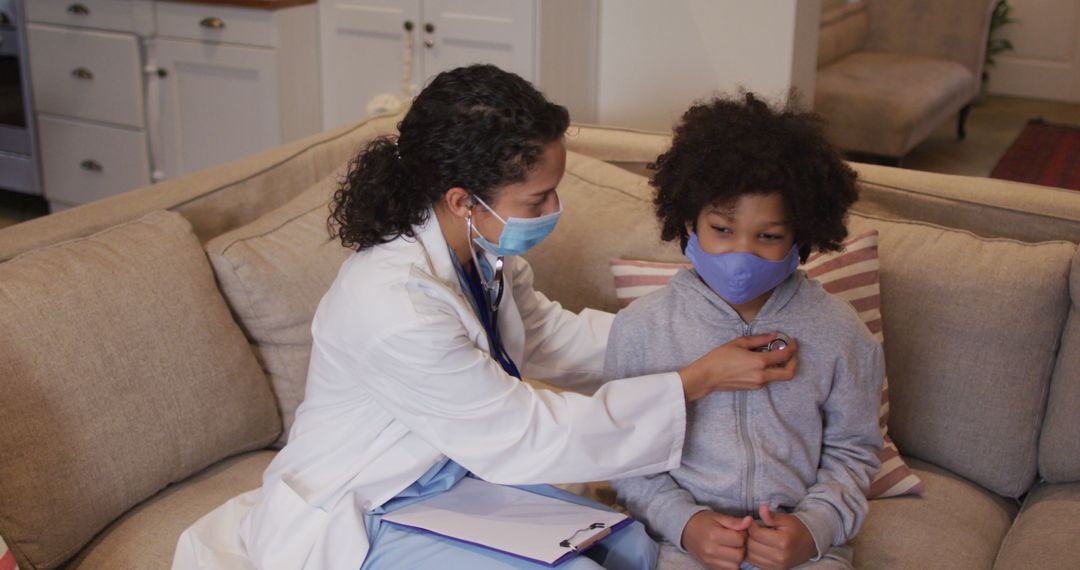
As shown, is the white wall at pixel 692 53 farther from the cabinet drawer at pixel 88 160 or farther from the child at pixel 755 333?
the cabinet drawer at pixel 88 160

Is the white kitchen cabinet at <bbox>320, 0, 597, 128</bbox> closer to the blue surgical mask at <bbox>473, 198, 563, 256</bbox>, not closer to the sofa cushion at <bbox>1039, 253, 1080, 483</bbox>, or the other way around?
the blue surgical mask at <bbox>473, 198, 563, 256</bbox>

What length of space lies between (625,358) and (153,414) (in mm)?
718

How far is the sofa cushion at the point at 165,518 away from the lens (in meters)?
1.61

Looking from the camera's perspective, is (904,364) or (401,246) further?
(904,364)

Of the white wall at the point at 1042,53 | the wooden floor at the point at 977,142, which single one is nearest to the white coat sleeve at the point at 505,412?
the wooden floor at the point at 977,142

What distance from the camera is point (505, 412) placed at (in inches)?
56.5

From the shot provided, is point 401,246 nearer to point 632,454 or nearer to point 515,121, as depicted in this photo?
point 515,121

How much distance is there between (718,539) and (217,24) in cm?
285

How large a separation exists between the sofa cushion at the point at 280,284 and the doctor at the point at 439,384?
365 millimetres

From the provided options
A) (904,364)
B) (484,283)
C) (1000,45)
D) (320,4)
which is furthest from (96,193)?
(1000,45)

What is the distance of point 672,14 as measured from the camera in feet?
10.6

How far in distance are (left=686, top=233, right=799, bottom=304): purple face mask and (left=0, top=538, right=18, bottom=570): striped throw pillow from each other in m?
0.94

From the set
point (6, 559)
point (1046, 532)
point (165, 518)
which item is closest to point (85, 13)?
point (165, 518)

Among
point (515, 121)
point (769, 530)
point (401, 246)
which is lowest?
point (769, 530)
